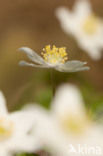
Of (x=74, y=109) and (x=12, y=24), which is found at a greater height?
(x=12, y=24)

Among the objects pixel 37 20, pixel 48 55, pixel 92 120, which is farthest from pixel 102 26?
pixel 92 120

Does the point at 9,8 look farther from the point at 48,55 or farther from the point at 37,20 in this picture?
the point at 48,55

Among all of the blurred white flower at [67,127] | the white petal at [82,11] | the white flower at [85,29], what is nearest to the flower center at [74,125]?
the blurred white flower at [67,127]

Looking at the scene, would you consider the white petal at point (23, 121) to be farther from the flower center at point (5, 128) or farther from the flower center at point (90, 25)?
the flower center at point (90, 25)

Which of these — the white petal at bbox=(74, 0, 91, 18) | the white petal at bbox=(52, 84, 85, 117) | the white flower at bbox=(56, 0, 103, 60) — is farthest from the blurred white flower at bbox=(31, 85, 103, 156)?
the white petal at bbox=(74, 0, 91, 18)

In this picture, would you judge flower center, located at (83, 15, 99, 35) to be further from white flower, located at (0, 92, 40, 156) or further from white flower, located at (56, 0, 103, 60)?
white flower, located at (0, 92, 40, 156)
